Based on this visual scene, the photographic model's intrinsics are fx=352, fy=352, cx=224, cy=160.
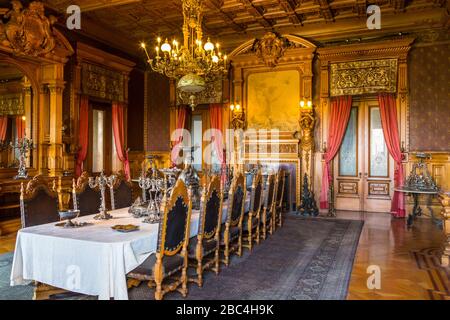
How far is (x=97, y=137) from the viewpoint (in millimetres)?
8055

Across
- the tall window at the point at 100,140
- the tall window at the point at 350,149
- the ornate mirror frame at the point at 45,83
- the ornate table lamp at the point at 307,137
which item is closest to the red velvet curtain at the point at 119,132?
the tall window at the point at 100,140

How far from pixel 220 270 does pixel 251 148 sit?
483cm

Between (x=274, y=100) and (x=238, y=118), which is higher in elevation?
(x=274, y=100)

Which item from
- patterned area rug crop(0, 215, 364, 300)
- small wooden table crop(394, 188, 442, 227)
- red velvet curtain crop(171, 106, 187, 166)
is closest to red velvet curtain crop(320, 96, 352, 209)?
small wooden table crop(394, 188, 442, 227)

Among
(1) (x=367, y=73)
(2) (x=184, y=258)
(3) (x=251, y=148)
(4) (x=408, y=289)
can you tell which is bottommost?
(4) (x=408, y=289)

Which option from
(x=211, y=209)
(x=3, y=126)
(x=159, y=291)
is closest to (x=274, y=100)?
(x=211, y=209)

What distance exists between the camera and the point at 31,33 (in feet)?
19.6

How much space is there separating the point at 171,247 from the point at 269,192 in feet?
8.04

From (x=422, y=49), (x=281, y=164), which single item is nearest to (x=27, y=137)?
(x=281, y=164)

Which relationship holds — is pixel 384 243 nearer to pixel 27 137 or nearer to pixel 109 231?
pixel 109 231

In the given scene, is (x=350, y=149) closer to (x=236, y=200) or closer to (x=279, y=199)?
(x=279, y=199)

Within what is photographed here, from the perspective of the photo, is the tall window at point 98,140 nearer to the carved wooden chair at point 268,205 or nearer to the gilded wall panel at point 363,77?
the carved wooden chair at point 268,205

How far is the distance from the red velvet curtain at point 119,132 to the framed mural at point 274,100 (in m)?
3.02

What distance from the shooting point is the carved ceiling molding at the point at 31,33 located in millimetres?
5684
